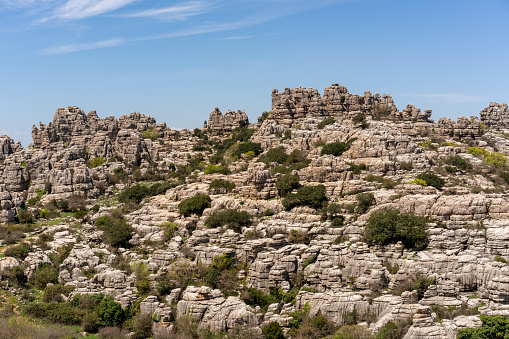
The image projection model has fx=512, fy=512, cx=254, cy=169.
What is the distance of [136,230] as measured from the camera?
179ft

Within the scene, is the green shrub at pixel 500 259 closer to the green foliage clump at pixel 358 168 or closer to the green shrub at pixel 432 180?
the green shrub at pixel 432 180

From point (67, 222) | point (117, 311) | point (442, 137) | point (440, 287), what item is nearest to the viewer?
point (440, 287)

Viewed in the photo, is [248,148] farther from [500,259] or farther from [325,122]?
[500,259]

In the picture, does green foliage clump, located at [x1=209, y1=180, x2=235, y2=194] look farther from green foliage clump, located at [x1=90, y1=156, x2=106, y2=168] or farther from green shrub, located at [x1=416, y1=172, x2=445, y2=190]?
green foliage clump, located at [x1=90, y1=156, x2=106, y2=168]

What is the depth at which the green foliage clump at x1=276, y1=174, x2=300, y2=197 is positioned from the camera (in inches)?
2216

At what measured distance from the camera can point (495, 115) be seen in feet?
344

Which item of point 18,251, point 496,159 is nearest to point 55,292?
point 18,251

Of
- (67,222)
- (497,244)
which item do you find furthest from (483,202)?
(67,222)

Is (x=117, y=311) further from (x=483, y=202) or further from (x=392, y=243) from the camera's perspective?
(x=483, y=202)

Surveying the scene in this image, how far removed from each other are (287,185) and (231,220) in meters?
8.41

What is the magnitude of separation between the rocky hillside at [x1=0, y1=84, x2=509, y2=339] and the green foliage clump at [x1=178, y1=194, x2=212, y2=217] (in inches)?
9.0

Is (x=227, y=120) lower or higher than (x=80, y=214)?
higher

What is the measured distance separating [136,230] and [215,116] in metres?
66.1

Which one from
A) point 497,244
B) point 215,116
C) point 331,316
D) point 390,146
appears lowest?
point 331,316
